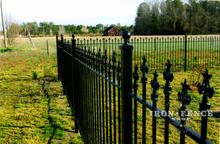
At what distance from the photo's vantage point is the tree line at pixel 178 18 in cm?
4897

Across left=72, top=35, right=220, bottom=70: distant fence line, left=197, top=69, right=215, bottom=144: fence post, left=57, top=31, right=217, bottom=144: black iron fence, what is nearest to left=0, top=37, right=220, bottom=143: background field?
left=57, top=31, right=217, bottom=144: black iron fence

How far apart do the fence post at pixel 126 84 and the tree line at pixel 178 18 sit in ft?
171

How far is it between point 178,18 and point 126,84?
55.4 m

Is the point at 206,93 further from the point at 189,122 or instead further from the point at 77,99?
the point at 189,122

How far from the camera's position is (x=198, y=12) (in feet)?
166

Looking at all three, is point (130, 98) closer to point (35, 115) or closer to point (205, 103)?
point (205, 103)

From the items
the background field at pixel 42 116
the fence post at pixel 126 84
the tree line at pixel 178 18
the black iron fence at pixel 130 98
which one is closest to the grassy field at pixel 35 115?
the background field at pixel 42 116

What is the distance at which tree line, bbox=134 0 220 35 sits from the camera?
49.0m

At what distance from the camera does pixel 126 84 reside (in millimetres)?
1702

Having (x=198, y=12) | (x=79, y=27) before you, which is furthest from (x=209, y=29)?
(x=79, y=27)

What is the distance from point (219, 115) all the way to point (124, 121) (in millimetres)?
3874

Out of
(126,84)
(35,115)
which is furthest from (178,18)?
(126,84)

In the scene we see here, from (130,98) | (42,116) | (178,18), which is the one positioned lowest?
(42,116)

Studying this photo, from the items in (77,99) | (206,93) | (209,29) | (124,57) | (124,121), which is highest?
(209,29)
